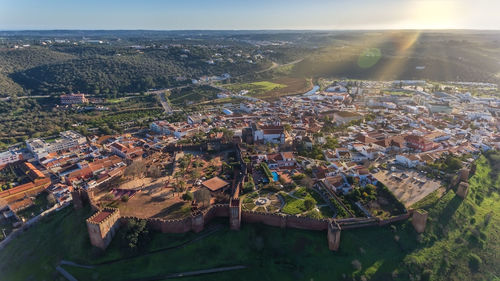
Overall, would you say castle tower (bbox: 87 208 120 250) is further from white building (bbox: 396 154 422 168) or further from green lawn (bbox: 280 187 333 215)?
white building (bbox: 396 154 422 168)

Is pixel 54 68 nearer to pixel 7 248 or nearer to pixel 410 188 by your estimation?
pixel 7 248

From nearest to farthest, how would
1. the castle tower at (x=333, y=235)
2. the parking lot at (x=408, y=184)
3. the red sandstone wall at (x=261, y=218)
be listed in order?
the castle tower at (x=333, y=235), the red sandstone wall at (x=261, y=218), the parking lot at (x=408, y=184)

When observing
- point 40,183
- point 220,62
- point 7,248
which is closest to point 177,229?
point 7,248

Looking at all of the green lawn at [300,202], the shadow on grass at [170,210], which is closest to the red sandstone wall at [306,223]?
the green lawn at [300,202]

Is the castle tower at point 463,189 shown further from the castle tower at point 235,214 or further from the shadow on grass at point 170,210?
the shadow on grass at point 170,210

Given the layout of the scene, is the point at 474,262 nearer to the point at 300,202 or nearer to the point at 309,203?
the point at 309,203
